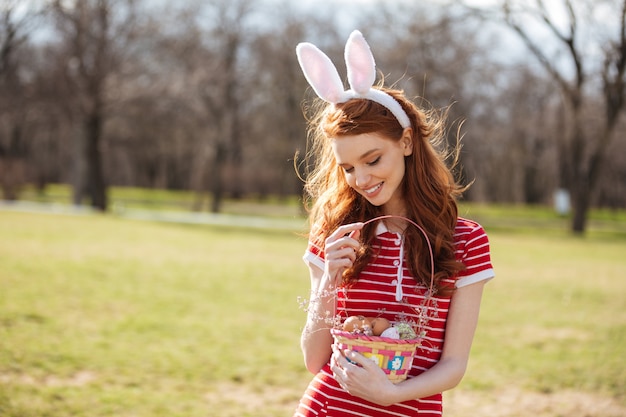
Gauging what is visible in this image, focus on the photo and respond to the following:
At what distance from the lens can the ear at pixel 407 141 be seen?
2174mm

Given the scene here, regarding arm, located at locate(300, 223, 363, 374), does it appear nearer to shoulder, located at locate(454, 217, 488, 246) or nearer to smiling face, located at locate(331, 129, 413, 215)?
smiling face, located at locate(331, 129, 413, 215)

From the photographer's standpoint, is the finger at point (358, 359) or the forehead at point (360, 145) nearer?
the finger at point (358, 359)

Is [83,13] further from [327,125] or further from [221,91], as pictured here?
[327,125]

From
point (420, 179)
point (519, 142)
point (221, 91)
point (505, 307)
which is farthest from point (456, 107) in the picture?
point (420, 179)

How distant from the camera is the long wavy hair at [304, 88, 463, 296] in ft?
6.91

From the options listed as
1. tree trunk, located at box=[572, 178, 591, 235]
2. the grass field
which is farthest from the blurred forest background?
the grass field

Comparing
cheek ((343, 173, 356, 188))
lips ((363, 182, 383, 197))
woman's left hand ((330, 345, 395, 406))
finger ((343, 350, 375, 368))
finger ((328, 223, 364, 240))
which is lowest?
woman's left hand ((330, 345, 395, 406))

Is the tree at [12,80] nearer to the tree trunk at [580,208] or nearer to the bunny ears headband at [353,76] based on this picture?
the tree trunk at [580,208]

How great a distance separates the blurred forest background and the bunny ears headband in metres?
16.9

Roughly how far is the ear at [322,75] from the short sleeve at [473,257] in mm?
574

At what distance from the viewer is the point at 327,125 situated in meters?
2.17

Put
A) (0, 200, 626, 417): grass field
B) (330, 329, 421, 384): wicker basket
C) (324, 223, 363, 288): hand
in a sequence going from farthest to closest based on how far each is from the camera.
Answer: (0, 200, 626, 417): grass field → (324, 223, 363, 288): hand → (330, 329, 421, 384): wicker basket

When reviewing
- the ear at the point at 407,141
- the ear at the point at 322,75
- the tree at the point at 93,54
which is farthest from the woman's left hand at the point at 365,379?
the tree at the point at 93,54

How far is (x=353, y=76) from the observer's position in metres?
2.18
